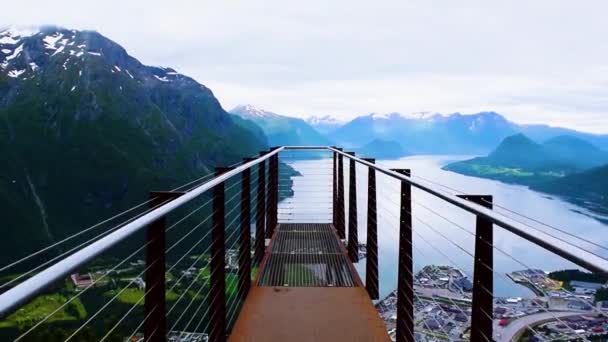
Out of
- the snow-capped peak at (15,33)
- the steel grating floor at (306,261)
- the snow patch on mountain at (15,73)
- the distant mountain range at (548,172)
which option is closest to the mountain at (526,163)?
the distant mountain range at (548,172)

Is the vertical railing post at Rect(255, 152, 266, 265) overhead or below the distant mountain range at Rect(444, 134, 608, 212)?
overhead

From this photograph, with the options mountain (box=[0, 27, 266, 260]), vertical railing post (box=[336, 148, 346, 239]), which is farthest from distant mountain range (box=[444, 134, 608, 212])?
mountain (box=[0, 27, 266, 260])

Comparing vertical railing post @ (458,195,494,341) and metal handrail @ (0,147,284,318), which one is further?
vertical railing post @ (458,195,494,341)

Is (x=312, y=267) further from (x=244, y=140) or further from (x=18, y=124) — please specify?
(x=244, y=140)

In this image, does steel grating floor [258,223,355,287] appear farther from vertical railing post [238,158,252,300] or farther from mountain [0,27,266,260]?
mountain [0,27,266,260]

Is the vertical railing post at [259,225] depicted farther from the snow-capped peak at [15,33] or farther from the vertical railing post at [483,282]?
the snow-capped peak at [15,33]

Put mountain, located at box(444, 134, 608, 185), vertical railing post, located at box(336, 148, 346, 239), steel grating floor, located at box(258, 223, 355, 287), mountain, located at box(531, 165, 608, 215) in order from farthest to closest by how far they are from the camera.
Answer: mountain, located at box(444, 134, 608, 185)
mountain, located at box(531, 165, 608, 215)
vertical railing post, located at box(336, 148, 346, 239)
steel grating floor, located at box(258, 223, 355, 287)

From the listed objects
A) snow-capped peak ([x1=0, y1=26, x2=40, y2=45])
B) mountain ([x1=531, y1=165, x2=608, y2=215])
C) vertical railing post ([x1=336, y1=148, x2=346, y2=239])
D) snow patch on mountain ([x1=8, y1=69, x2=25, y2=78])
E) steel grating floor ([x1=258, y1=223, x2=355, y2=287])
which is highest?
snow-capped peak ([x1=0, y1=26, x2=40, y2=45])

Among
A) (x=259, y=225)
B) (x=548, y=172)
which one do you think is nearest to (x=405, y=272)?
(x=259, y=225)
